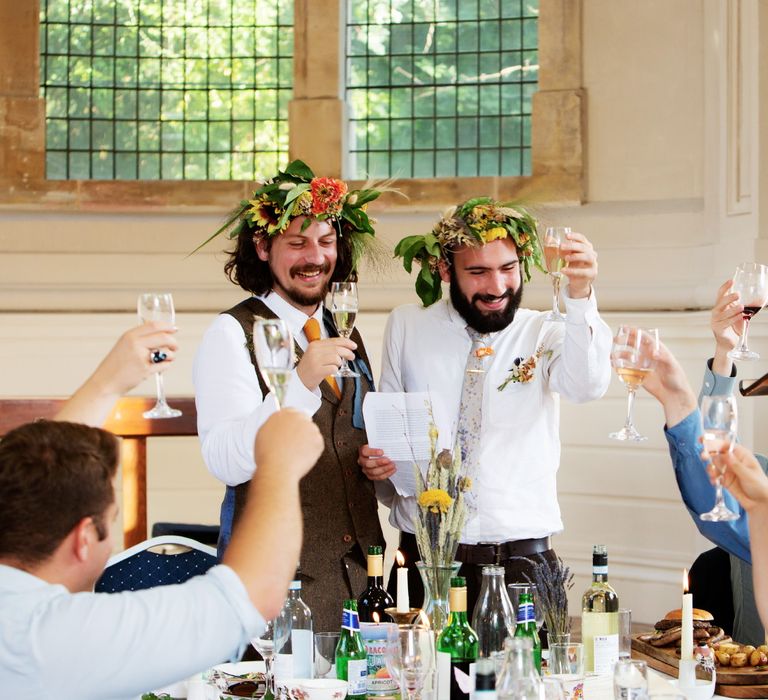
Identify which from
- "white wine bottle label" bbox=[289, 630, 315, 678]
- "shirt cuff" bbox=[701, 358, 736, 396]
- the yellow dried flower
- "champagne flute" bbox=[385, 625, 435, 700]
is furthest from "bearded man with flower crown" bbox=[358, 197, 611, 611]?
"champagne flute" bbox=[385, 625, 435, 700]

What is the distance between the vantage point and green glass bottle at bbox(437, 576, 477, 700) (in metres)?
2.36

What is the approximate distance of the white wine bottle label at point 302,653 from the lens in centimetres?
260

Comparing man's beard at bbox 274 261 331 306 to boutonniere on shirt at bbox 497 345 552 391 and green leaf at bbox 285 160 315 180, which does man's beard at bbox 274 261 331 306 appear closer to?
green leaf at bbox 285 160 315 180

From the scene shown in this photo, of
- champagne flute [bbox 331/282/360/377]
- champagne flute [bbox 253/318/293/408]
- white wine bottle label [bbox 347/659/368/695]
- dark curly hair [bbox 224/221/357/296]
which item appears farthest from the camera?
dark curly hair [bbox 224/221/357/296]

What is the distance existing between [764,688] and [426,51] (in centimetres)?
533

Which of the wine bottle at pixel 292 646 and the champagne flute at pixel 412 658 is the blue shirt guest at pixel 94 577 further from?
the wine bottle at pixel 292 646

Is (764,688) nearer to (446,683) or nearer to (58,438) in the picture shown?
(446,683)

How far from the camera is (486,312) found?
3668mm

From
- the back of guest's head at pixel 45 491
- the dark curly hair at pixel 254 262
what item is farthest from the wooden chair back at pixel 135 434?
the back of guest's head at pixel 45 491

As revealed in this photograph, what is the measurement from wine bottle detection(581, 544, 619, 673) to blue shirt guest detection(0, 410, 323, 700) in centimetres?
109

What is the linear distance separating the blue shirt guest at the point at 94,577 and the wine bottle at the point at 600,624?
1086 mm

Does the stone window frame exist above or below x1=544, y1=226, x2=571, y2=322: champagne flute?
above

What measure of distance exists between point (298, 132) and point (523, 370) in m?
3.76

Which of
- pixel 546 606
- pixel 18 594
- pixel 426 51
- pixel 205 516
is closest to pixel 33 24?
pixel 426 51
